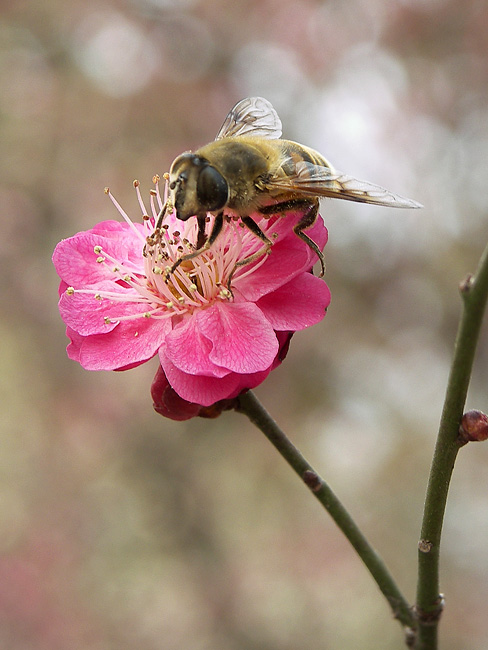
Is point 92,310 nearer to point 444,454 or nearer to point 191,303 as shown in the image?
point 191,303

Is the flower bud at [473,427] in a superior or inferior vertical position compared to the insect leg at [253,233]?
inferior

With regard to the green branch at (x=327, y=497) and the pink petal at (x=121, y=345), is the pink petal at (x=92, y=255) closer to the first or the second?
the pink petal at (x=121, y=345)

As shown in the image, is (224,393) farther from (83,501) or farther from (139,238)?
(83,501)

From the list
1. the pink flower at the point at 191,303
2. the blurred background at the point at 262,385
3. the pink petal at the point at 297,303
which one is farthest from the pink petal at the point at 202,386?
the blurred background at the point at 262,385

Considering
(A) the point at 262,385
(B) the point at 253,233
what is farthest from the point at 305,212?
(A) the point at 262,385

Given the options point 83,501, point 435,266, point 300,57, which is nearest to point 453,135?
point 435,266

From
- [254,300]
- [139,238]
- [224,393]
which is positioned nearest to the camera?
[224,393]
